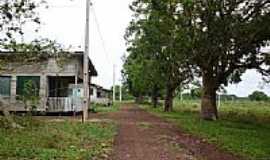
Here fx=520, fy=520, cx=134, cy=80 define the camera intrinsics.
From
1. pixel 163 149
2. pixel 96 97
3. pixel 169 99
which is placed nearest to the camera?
pixel 163 149

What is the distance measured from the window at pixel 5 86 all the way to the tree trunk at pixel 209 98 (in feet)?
49.4

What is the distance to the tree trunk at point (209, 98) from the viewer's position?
36281 millimetres

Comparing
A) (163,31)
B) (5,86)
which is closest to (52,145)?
(163,31)

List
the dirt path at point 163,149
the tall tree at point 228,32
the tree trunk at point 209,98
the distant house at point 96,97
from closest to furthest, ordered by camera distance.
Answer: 1. the dirt path at point 163,149
2. the tall tree at point 228,32
3. the tree trunk at point 209,98
4. the distant house at point 96,97

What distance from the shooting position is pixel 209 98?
36.5 m

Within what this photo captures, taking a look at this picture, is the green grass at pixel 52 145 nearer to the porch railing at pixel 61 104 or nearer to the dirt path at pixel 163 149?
the dirt path at pixel 163 149

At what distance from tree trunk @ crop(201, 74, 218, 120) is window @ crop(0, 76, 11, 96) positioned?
15046mm

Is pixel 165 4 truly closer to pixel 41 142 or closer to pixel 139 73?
pixel 41 142

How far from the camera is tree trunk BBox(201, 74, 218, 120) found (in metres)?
36.3

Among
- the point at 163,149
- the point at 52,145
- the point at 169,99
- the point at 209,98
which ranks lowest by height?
the point at 163,149

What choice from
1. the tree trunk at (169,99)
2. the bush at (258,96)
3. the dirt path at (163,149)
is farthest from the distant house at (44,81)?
the bush at (258,96)

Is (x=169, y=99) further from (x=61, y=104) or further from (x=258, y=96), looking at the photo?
(x=258, y=96)

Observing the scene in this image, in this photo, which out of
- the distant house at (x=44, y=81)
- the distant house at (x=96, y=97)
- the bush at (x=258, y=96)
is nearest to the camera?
the distant house at (x=44, y=81)

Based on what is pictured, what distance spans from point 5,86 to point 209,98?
15.8 metres
